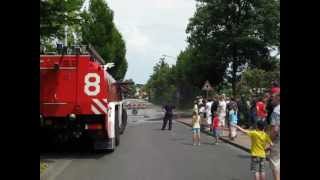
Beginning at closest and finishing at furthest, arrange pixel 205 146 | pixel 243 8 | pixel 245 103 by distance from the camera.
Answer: pixel 205 146 → pixel 245 103 → pixel 243 8

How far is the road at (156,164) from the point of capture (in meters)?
14.7

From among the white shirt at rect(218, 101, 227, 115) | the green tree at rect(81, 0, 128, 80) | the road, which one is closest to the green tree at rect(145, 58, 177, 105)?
the green tree at rect(81, 0, 128, 80)

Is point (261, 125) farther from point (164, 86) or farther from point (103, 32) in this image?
point (164, 86)

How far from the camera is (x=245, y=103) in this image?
113ft

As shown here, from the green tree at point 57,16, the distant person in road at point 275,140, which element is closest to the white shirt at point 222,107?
the green tree at point 57,16

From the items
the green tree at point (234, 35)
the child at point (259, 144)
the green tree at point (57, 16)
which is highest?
the green tree at point (234, 35)

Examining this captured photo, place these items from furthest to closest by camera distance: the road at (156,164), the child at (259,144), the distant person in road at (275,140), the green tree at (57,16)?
the road at (156,164)
the green tree at (57,16)
the child at (259,144)
the distant person in road at (275,140)

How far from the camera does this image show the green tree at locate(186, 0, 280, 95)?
5328 centimetres

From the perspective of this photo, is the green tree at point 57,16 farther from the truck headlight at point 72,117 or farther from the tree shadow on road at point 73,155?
the tree shadow on road at point 73,155

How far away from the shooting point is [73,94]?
18438mm

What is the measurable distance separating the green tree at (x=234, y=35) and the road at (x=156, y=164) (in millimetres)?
30639
